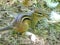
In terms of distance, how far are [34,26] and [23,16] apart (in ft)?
0.84

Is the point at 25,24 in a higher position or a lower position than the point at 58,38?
higher

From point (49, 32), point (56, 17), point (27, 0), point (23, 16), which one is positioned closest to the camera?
point (23, 16)

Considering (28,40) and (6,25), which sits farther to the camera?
(6,25)

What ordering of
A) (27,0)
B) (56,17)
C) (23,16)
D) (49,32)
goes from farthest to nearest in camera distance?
(27,0), (56,17), (49,32), (23,16)

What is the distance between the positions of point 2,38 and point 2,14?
19.0 inches

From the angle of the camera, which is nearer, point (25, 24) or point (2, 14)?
point (25, 24)

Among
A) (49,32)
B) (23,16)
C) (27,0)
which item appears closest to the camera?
(23,16)

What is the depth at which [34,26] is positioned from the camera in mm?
2420

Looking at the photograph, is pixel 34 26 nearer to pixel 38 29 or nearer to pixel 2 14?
pixel 38 29

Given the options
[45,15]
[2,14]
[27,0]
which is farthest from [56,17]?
[2,14]

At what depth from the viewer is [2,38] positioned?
2273mm

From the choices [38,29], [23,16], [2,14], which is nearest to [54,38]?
[38,29]

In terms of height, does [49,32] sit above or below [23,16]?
below

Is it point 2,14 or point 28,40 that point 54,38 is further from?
point 2,14
